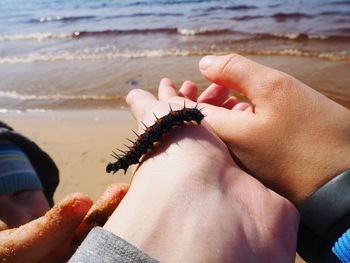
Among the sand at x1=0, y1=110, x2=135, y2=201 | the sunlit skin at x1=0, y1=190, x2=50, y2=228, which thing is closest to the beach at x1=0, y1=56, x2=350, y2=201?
the sand at x1=0, y1=110, x2=135, y2=201

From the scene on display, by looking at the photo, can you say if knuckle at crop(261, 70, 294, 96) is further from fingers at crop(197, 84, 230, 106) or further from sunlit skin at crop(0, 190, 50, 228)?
Answer: sunlit skin at crop(0, 190, 50, 228)

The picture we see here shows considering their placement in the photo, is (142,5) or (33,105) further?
(142,5)

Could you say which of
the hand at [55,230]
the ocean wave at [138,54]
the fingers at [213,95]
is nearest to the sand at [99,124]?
the ocean wave at [138,54]

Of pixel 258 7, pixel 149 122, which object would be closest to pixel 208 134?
pixel 149 122

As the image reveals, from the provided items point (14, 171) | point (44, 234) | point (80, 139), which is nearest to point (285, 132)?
point (44, 234)

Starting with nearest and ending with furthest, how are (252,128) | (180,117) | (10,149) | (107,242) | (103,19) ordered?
(107,242), (180,117), (252,128), (10,149), (103,19)

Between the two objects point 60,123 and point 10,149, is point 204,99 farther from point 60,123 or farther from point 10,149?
point 60,123
